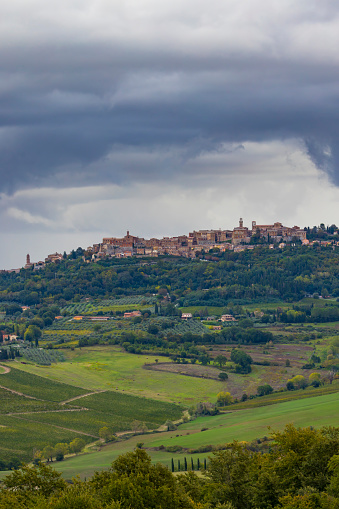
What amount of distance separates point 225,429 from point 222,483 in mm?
34240

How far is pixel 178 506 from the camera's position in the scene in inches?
1266

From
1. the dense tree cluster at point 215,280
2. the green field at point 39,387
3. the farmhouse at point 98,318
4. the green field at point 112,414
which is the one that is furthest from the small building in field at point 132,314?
the green field at point 112,414

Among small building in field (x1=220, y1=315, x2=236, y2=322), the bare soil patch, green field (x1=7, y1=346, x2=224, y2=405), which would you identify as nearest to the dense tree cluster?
small building in field (x1=220, y1=315, x2=236, y2=322)

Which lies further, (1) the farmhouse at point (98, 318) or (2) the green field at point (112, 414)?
(1) the farmhouse at point (98, 318)

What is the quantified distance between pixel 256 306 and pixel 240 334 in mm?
31521

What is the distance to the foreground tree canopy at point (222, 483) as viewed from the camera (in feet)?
105

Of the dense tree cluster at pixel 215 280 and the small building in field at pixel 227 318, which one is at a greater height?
the dense tree cluster at pixel 215 280

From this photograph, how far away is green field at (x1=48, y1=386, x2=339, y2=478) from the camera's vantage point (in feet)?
203

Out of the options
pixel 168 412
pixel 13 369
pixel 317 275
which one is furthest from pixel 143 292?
pixel 168 412

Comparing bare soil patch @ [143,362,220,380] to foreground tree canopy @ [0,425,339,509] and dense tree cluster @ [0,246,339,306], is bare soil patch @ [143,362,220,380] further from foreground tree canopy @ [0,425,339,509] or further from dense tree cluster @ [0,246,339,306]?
foreground tree canopy @ [0,425,339,509]

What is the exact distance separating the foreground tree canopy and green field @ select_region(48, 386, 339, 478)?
21140 millimetres

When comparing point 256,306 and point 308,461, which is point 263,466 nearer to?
point 308,461

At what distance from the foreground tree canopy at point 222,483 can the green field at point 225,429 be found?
21.1 metres

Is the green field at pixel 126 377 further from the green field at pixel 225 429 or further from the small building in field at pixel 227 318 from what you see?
the small building in field at pixel 227 318
